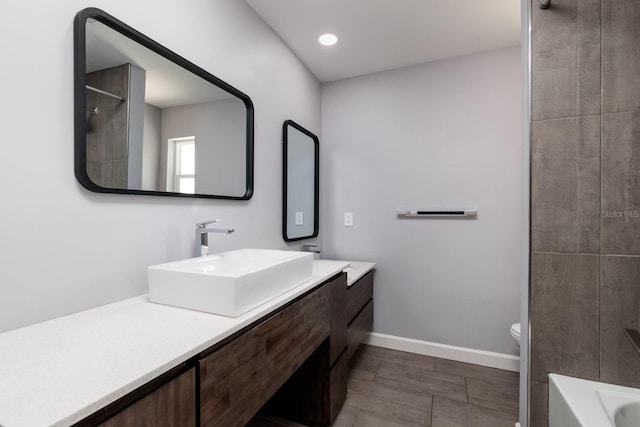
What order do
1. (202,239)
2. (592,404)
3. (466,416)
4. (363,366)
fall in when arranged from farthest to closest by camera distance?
(363,366), (466,416), (202,239), (592,404)

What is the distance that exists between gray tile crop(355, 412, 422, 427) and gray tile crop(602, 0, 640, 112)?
1751 mm

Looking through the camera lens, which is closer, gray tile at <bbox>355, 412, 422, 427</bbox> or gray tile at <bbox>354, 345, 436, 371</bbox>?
gray tile at <bbox>355, 412, 422, 427</bbox>

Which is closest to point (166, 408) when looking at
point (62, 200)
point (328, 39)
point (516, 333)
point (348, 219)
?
point (62, 200)

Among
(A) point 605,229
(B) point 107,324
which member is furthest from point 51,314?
(A) point 605,229

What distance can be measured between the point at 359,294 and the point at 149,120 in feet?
5.42

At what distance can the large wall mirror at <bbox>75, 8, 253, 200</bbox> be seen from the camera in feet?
3.18

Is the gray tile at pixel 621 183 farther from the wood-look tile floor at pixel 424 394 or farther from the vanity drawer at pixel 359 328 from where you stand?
the vanity drawer at pixel 359 328

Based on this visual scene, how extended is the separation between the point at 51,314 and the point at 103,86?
29.7 inches

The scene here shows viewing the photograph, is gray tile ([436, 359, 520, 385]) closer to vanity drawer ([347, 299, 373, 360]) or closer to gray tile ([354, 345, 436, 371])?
gray tile ([354, 345, 436, 371])

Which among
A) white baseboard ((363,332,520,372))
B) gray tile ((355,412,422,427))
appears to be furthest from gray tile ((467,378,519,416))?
gray tile ((355,412,422,427))

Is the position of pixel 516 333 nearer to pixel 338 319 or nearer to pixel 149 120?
pixel 338 319

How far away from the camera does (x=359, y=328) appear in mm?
2143

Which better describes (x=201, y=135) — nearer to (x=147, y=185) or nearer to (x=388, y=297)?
(x=147, y=185)

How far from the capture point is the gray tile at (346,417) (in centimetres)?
160
